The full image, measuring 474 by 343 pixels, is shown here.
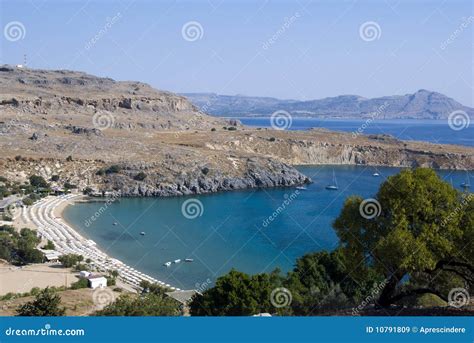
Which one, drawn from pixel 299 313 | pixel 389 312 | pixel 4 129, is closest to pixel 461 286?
pixel 389 312

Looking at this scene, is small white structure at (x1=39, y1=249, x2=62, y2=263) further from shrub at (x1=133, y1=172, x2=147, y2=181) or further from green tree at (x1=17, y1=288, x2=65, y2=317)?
shrub at (x1=133, y1=172, x2=147, y2=181)

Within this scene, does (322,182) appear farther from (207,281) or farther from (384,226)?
(384,226)
